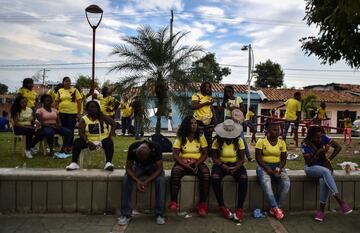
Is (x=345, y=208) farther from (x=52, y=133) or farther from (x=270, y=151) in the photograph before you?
(x=52, y=133)

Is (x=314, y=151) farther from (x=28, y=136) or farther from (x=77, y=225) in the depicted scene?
(x=28, y=136)

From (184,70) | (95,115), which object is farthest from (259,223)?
(184,70)

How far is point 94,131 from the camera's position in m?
6.57

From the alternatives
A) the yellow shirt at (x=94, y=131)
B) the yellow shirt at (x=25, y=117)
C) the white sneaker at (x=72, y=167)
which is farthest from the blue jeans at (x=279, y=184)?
the yellow shirt at (x=25, y=117)

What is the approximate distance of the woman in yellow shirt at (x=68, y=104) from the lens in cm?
840

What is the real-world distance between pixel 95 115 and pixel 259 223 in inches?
122

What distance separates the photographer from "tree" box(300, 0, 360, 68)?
32.8 ft

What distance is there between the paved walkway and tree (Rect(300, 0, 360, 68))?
4666mm


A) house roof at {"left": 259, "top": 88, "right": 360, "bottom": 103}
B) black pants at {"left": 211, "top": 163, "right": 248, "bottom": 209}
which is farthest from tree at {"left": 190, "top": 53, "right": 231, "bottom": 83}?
house roof at {"left": 259, "top": 88, "right": 360, "bottom": 103}

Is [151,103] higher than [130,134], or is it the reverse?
[151,103]

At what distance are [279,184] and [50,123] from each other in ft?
15.3

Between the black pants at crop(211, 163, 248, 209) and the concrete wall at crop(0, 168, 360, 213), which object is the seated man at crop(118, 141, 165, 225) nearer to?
the concrete wall at crop(0, 168, 360, 213)

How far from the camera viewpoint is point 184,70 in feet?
29.6

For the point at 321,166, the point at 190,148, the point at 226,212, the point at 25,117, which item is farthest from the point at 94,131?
the point at 321,166
